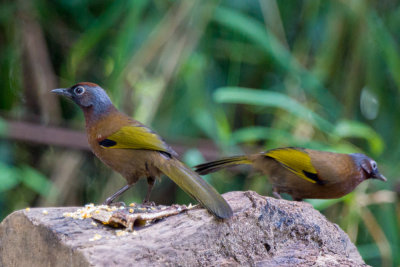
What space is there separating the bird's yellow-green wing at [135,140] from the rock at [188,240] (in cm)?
75

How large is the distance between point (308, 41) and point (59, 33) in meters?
2.76

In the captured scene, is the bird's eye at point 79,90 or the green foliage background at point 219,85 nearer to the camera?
the bird's eye at point 79,90

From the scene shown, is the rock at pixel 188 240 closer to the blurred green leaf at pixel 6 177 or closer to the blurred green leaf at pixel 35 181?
the blurred green leaf at pixel 6 177

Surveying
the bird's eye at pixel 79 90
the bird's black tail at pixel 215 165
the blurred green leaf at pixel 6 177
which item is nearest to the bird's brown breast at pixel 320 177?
the bird's black tail at pixel 215 165

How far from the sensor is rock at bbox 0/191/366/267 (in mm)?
2266

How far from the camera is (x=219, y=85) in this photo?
20.1ft

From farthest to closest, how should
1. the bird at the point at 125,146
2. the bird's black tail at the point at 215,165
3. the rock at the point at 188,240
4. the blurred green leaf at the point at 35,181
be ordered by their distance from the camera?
1. the blurred green leaf at the point at 35,181
2. the bird's black tail at the point at 215,165
3. the bird at the point at 125,146
4. the rock at the point at 188,240

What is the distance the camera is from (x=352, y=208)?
537 cm

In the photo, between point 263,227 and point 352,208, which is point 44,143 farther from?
point 263,227

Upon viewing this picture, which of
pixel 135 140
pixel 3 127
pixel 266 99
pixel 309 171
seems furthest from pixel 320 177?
pixel 3 127

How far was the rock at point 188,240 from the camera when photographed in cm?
227

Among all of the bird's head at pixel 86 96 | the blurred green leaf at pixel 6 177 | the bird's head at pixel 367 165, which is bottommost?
the blurred green leaf at pixel 6 177

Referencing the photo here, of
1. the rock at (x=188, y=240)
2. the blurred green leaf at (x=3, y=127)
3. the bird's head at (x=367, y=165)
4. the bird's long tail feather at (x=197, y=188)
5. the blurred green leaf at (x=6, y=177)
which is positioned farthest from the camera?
the blurred green leaf at (x=3, y=127)

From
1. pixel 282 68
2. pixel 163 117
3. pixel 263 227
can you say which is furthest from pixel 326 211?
pixel 263 227
